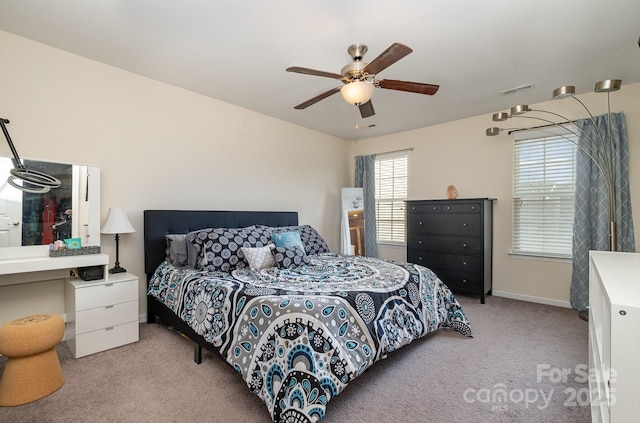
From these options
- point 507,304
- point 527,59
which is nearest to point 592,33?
point 527,59

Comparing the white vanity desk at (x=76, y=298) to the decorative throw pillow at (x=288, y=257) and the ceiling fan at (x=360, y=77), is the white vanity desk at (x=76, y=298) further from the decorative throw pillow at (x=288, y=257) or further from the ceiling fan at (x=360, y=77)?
the ceiling fan at (x=360, y=77)

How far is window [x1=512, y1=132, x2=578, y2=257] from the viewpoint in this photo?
3.56 metres

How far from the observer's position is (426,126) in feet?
15.2

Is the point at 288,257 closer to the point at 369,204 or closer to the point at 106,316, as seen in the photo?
the point at 106,316

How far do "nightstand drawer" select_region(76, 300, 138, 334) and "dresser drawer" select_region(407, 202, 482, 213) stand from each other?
354 cm

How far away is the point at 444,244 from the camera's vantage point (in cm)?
400

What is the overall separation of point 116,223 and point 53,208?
48cm

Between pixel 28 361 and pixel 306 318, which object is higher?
pixel 306 318

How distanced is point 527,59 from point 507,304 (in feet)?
9.09

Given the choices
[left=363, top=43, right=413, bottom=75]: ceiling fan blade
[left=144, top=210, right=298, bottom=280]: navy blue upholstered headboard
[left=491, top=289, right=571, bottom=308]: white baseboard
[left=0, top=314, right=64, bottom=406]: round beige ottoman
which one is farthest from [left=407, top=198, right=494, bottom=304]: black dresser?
[left=0, top=314, right=64, bottom=406]: round beige ottoman

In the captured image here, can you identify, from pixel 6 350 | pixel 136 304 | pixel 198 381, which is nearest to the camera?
pixel 6 350

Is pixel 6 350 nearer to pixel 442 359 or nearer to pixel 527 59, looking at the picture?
pixel 442 359

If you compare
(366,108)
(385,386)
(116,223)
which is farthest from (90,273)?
(366,108)

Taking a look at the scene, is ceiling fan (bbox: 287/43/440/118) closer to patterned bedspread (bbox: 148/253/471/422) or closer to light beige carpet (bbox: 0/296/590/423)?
patterned bedspread (bbox: 148/253/471/422)
